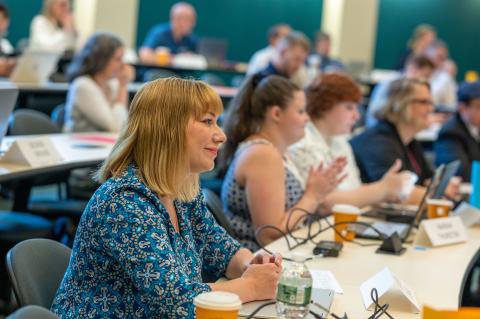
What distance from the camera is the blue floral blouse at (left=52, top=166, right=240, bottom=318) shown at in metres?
1.74

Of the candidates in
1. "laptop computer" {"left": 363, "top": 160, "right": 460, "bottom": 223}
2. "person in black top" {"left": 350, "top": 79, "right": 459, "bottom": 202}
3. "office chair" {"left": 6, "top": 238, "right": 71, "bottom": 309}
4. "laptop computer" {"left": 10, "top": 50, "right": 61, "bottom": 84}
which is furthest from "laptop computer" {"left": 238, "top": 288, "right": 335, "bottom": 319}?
"laptop computer" {"left": 10, "top": 50, "right": 61, "bottom": 84}

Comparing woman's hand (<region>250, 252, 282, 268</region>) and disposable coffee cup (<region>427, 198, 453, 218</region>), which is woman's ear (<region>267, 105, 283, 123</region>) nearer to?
disposable coffee cup (<region>427, 198, 453, 218</region>)

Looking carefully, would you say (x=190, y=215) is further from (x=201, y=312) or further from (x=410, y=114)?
(x=410, y=114)

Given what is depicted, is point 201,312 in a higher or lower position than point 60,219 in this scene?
higher

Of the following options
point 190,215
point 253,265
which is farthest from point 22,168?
point 253,265

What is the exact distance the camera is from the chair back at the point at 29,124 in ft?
14.1

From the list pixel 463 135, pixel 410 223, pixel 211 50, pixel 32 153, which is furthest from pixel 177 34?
pixel 410 223

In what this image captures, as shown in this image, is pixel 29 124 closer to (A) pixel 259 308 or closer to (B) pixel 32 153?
(B) pixel 32 153

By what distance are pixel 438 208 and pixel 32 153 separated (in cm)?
171

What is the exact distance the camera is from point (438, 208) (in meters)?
3.36

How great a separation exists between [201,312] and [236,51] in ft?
38.5

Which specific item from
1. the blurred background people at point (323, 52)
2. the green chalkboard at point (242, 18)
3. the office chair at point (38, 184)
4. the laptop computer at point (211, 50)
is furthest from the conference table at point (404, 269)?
the green chalkboard at point (242, 18)

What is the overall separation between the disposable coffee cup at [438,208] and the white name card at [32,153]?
5.26 feet

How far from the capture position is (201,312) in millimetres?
1512
